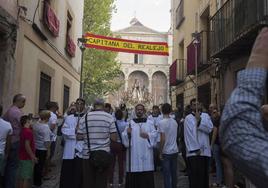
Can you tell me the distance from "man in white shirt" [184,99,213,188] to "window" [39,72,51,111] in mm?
5800

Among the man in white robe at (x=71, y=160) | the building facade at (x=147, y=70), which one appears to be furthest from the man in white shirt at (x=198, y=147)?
the building facade at (x=147, y=70)

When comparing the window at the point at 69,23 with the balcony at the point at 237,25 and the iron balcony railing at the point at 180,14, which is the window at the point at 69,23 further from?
the balcony at the point at 237,25

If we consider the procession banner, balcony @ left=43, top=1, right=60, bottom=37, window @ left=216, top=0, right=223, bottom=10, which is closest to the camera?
balcony @ left=43, top=1, right=60, bottom=37

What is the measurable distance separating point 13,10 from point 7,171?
12.3 feet

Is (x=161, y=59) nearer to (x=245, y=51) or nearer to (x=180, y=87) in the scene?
(x=180, y=87)

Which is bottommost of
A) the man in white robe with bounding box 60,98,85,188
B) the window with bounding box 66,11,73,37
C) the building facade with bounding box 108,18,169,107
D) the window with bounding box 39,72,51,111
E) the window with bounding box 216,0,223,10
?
the man in white robe with bounding box 60,98,85,188

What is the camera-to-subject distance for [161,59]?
58.5m

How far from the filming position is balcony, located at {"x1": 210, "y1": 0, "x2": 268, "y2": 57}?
7832 mm

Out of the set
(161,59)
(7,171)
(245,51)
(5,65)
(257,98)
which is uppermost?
(161,59)

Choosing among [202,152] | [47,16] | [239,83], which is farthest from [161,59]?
[239,83]

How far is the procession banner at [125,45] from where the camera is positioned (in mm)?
15281

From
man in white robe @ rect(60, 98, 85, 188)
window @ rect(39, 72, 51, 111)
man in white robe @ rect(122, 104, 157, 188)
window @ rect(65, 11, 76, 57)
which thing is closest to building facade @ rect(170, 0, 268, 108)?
man in white robe @ rect(122, 104, 157, 188)

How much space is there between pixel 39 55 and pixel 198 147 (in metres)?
5.93

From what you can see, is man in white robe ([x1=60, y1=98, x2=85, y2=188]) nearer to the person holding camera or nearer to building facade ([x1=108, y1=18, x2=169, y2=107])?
the person holding camera
